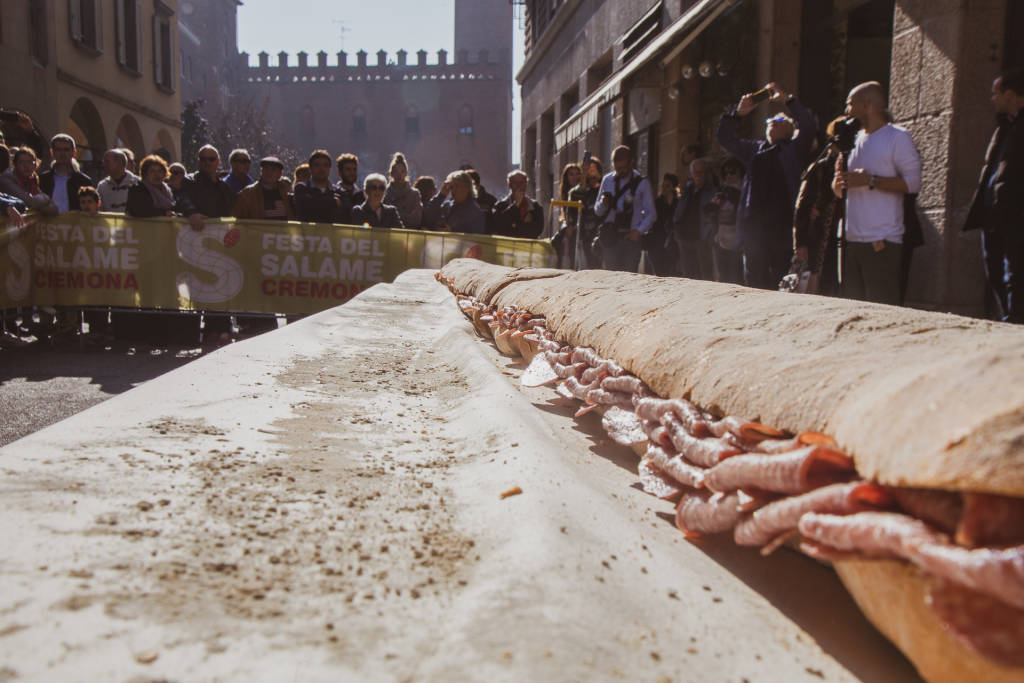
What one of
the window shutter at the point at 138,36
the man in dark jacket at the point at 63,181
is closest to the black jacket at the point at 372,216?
the man in dark jacket at the point at 63,181

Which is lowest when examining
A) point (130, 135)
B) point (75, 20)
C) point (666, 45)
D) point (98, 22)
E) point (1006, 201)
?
point (1006, 201)

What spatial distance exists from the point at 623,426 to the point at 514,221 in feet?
24.0

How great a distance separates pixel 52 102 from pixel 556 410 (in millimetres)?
16533

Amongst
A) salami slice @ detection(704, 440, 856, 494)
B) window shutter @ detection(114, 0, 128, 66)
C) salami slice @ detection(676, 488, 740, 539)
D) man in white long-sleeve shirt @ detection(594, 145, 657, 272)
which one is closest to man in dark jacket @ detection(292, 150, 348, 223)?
man in white long-sleeve shirt @ detection(594, 145, 657, 272)

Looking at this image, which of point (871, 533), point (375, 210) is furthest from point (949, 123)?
point (375, 210)

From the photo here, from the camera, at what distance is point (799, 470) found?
96 centimetres

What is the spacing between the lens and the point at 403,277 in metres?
6.77

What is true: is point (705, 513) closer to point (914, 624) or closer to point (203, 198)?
point (914, 624)

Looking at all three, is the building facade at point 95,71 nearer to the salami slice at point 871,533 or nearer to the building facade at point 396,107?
the salami slice at point 871,533

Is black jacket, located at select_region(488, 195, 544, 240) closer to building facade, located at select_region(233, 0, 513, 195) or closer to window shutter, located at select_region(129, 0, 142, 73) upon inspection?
window shutter, located at select_region(129, 0, 142, 73)

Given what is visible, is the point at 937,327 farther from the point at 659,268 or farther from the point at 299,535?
the point at 659,268

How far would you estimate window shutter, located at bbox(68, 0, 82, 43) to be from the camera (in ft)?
51.2

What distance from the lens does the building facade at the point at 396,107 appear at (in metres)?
50.2

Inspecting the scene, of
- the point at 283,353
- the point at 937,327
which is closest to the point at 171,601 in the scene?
the point at 937,327
